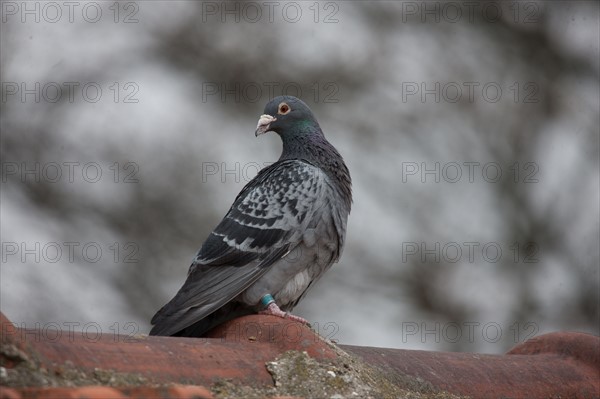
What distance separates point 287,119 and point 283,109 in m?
0.08

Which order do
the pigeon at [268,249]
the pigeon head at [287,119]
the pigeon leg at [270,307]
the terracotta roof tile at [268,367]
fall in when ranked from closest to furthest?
the terracotta roof tile at [268,367]
the pigeon leg at [270,307]
the pigeon at [268,249]
the pigeon head at [287,119]

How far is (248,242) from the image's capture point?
5.17m

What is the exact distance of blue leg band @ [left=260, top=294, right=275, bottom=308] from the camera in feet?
16.4

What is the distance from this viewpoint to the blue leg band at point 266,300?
5.01 m

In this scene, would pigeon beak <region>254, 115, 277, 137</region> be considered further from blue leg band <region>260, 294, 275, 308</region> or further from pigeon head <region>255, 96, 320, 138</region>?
blue leg band <region>260, 294, 275, 308</region>

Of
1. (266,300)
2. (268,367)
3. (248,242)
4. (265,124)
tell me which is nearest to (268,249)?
(248,242)

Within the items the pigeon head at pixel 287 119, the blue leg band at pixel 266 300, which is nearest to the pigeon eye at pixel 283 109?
the pigeon head at pixel 287 119

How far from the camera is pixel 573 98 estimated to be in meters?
11.4

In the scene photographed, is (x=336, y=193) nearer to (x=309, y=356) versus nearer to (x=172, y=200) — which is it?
(x=309, y=356)

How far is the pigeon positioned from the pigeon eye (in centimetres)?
36

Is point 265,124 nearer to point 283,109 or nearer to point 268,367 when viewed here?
point 283,109

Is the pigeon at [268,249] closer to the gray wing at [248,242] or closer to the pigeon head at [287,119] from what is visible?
the gray wing at [248,242]

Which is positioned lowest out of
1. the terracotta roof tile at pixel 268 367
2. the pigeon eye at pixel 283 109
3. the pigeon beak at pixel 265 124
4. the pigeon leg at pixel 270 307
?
the terracotta roof tile at pixel 268 367

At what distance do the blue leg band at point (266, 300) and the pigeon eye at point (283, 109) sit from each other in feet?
3.99
